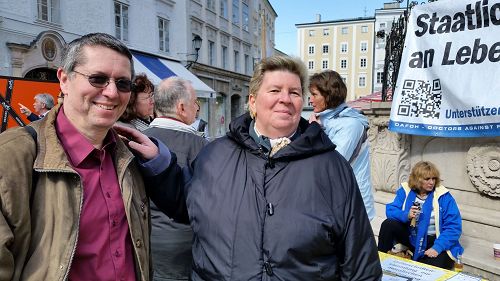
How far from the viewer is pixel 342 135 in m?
2.91

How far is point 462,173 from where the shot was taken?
15.1ft

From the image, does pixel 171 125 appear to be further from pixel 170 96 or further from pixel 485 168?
pixel 485 168

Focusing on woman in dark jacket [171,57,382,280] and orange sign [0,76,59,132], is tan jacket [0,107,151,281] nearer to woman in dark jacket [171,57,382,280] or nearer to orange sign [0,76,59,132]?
woman in dark jacket [171,57,382,280]

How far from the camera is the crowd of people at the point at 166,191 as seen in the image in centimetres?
128

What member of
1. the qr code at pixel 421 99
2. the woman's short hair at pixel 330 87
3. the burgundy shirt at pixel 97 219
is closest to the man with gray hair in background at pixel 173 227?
the burgundy shirt at pixel 97 219

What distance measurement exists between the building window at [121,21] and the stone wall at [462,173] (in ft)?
48.8

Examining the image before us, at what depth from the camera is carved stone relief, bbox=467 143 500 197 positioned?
415cm

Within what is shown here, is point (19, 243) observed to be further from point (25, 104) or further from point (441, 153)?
point (25, 104)

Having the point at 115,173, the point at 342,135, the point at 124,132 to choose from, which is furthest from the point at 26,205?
the point at 342,135

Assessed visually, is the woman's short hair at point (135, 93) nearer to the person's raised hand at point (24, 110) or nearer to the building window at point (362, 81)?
the person's raised hand at point (24, 110)

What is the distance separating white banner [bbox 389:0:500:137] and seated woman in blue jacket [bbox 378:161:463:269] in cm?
98

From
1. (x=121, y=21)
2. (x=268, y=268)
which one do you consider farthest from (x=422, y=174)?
(x=121, y=21)

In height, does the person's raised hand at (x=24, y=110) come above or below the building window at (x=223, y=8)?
below

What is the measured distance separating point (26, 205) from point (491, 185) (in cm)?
456
